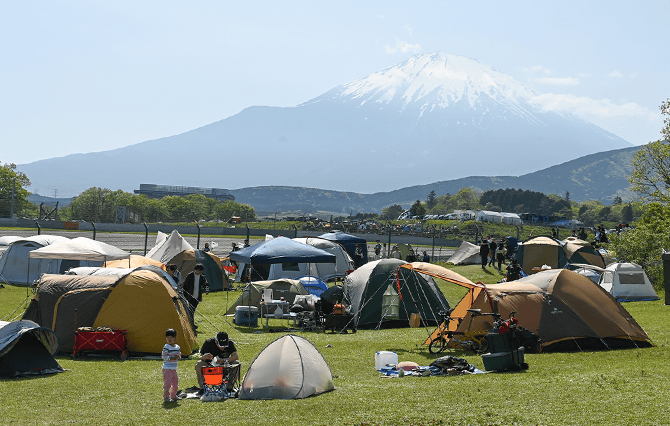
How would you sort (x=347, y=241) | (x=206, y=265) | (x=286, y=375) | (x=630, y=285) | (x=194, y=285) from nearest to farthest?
(x=286, y=375), (x=194, y=285), (x=630, y=285), (x=206, y=265), (x=347, y=241)

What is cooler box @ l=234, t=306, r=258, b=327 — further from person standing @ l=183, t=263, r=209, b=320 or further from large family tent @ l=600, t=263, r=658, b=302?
large family tent @ l=600, t=263, r=658, b=302

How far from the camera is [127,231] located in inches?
2319

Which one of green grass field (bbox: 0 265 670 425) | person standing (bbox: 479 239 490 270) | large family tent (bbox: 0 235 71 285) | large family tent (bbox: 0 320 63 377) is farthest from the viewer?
person standing (bbox: 479 239 490 270)

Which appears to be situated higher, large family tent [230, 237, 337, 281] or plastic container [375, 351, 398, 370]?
large family tent [230, 237, 337, 281]

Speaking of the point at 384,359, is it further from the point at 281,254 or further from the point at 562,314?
the point at 281,254

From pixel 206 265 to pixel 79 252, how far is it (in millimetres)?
6112

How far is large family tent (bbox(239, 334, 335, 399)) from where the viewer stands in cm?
985

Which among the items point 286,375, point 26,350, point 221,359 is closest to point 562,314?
point 286,375

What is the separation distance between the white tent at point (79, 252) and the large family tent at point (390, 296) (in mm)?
8340

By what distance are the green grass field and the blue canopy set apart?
667 cm

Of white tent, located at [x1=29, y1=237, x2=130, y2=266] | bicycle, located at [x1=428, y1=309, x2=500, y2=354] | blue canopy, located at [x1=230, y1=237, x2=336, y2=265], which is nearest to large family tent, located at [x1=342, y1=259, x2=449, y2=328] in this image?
blue canopy, located at [x1=230, y1=237, x2=336, y2=265]

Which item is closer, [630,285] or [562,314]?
[562,314]

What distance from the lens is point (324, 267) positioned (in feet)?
97.0

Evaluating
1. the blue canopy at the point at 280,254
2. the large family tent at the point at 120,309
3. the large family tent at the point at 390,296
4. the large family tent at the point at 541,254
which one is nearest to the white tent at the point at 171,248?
the blue canopy at the point at 280,254
